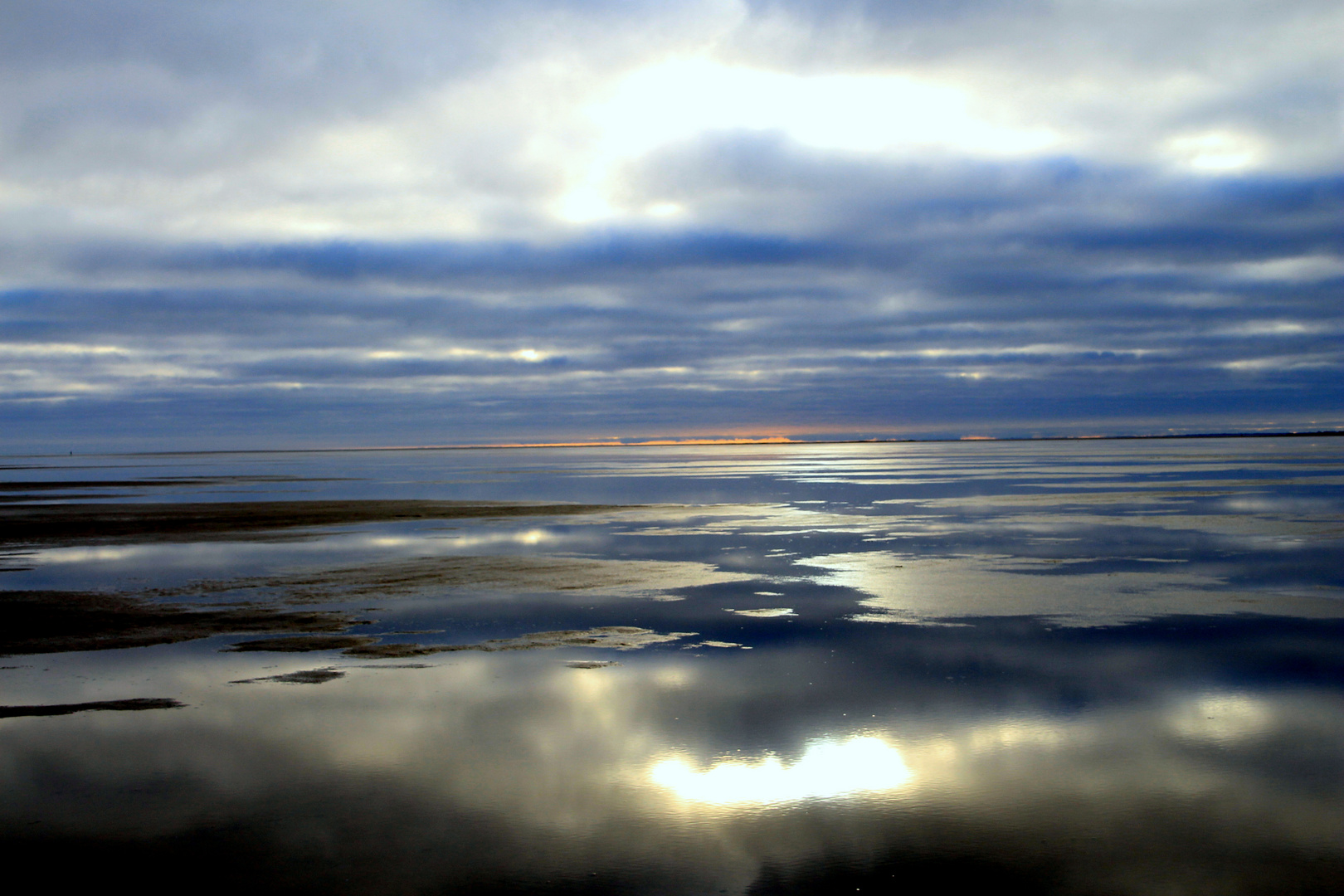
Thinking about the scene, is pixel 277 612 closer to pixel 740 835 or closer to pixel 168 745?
pixel 168 745

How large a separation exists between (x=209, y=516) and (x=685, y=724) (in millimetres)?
35495

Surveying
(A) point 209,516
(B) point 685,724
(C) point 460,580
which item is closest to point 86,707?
(B) point 685,724

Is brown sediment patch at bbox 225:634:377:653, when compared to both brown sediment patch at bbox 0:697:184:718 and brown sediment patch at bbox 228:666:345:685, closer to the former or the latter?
brown sediment patch at bbox 228:666:345:685

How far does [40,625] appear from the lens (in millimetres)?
15602

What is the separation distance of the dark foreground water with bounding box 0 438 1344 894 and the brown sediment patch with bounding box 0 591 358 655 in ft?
0.31

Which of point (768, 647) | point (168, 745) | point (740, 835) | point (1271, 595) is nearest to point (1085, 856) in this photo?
point (740, 835)

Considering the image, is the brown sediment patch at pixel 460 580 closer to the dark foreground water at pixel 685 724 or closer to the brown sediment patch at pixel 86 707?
the dark foreground water at pixel 685 724

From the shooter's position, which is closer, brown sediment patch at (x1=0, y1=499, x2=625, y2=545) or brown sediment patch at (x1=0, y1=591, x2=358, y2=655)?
brown sediment patch at (x1=0, y1=591, x2=358, y2=655)

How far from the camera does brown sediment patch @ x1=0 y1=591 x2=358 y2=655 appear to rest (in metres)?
14.4

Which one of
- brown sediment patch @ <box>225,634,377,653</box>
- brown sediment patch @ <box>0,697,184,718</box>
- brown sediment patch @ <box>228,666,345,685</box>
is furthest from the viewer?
brown sediment patch @ <box>225,634,377,653</box>

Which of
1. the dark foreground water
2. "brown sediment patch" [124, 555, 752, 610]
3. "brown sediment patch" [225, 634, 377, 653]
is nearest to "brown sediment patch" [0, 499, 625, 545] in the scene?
the dark foreground water

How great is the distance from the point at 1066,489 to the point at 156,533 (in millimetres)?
40756

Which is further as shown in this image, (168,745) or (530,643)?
(530,643)

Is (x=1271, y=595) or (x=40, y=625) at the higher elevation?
(x=40, y=625)
